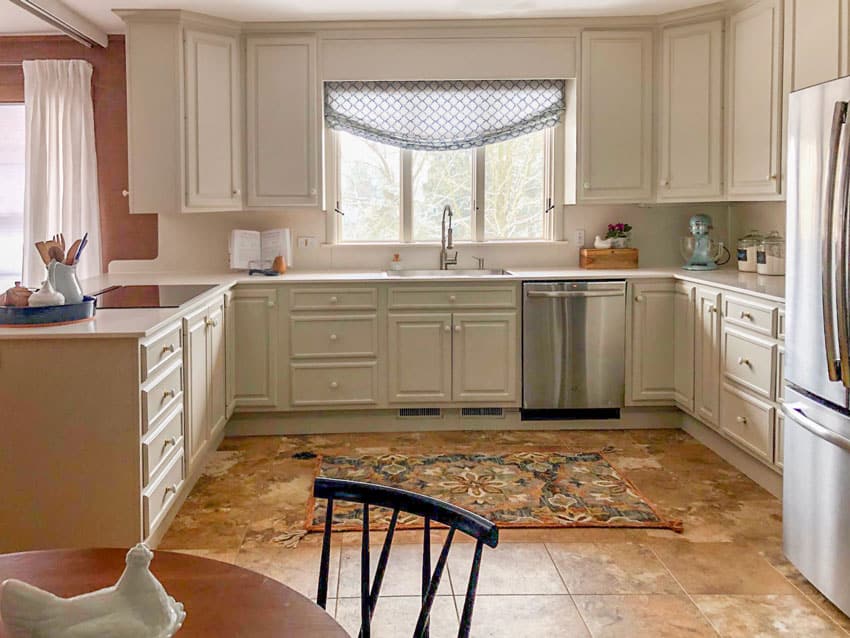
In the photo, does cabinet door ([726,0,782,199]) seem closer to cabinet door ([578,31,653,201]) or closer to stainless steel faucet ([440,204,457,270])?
cabinet door ([578,31,653,201])

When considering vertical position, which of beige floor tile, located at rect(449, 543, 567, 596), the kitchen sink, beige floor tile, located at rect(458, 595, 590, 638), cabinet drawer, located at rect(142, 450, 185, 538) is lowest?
beige floor tile, located at rect(458, 595, 590, 638)

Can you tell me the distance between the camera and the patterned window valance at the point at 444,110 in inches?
208

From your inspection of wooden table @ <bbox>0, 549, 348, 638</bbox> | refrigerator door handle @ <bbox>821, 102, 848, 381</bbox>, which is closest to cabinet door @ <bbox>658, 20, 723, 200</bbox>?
refrigerator door handle @ <bbox>821, 102, 848, 381</bbox>

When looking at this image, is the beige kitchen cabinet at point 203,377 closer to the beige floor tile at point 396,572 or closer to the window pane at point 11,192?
the beige floor tile at point 396,572

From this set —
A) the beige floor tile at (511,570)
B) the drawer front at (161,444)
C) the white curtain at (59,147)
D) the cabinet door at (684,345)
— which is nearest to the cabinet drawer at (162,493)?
the drawer front at (161,444)

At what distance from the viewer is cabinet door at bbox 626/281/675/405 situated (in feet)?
16.3

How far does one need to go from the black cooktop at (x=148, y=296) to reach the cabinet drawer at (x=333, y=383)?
2.53ft

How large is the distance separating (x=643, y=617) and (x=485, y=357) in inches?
91.9

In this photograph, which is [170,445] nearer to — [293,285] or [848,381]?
[293,285]

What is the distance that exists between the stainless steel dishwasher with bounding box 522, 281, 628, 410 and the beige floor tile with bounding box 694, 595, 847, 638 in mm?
2140

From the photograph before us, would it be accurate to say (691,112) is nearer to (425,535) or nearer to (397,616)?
(397,616)

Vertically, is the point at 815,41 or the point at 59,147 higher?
the point at 815,41

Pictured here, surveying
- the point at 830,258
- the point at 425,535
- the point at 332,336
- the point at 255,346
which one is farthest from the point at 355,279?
the point at 425,535

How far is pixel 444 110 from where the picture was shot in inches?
209
